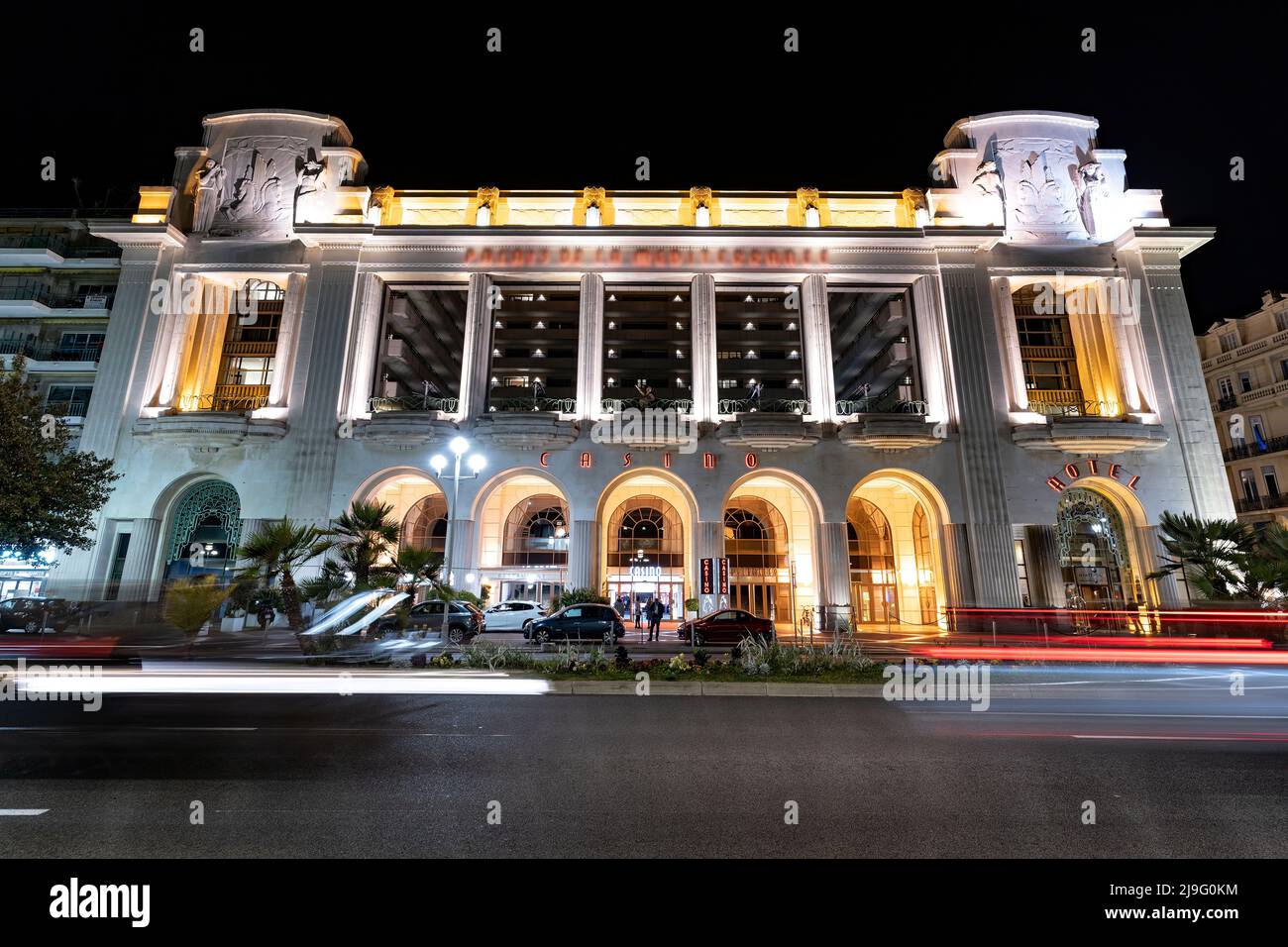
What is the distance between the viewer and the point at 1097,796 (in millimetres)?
5277

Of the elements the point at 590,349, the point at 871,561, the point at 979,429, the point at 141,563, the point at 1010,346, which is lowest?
the point at 141,563

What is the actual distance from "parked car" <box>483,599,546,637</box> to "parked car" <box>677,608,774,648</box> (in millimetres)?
7015

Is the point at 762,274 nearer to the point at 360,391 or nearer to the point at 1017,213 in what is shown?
the point at 1017,213

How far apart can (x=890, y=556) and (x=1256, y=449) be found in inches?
1005

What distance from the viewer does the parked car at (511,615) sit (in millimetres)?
23188

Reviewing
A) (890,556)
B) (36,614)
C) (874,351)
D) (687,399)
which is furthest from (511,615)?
(874,351)

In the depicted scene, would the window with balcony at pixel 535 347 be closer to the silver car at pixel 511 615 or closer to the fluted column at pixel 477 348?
the fluted column at pixel 477 348

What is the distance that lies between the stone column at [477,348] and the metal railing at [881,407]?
18648 millimetres

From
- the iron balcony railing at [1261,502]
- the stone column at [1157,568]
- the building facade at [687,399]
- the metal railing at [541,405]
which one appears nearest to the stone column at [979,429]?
the building facade at [687,399]

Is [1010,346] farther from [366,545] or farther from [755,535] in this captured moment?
[366,545]

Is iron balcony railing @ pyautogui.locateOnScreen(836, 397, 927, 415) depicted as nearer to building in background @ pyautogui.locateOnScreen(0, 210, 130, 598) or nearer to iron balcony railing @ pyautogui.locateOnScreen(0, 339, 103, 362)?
building in background @ pyautogui.locateOnScreen(0, 210, 130, 598)

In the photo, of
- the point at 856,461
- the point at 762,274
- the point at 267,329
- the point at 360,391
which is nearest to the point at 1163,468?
the point at 856,461

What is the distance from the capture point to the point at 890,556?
3183 cm
